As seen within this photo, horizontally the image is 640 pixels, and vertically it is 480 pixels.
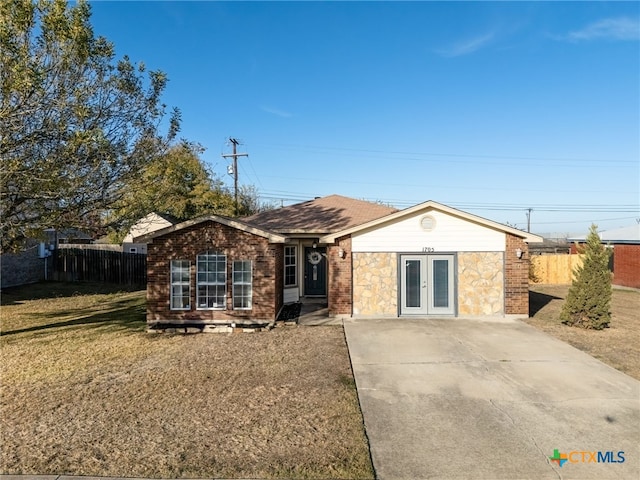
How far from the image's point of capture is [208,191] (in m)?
32.7

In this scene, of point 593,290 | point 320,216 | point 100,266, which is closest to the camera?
point 593,290

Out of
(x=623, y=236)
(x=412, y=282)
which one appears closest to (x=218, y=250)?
(x=412, y=282)

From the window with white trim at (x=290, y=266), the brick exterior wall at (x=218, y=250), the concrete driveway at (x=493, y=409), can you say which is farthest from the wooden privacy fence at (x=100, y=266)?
the concrete driveway at (x=493, y=409)

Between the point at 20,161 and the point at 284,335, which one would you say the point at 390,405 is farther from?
the point at 20,161

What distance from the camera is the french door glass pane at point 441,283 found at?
1291cm

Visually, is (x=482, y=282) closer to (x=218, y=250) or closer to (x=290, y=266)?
(x=290, y=266)

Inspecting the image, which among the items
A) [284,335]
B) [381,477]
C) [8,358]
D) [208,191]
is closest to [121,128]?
[8,358]

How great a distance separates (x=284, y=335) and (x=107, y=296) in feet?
37.6

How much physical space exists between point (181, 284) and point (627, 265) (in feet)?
81.0

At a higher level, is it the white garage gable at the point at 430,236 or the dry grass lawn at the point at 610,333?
the white garage gable at the point at 430,236

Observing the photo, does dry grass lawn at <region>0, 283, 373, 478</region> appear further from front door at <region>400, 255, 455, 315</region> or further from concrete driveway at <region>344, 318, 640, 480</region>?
front door at <region>400, 255, 455, 315</region>

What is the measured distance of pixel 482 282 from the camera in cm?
1279

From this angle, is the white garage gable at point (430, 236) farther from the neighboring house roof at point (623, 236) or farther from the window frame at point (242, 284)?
the neighboring house roof at point (623, 236)

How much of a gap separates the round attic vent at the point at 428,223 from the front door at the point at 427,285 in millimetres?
942
